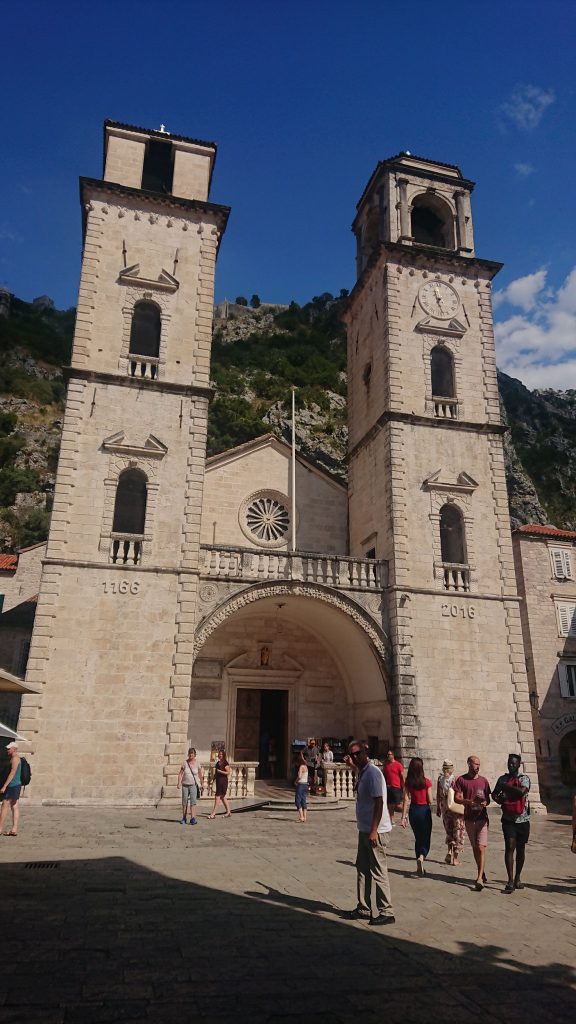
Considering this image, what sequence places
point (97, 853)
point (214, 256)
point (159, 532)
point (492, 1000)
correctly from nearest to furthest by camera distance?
point (492, 1000)
point (97, 853)
point (159, 532)
point (214, 256)

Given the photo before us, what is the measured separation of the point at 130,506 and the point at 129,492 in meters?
0.41

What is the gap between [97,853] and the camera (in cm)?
836

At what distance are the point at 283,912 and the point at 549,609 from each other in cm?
1870

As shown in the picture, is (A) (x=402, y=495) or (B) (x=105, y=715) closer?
(B) (x=105, y=715)

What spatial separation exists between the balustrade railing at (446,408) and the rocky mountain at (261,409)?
74.3 ft

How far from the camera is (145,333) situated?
63.6ft

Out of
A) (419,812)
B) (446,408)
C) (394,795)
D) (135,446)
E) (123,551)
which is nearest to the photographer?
(419,812)

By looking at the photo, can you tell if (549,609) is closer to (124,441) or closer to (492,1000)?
(124,441)

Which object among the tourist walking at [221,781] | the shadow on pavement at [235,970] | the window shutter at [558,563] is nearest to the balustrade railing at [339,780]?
the tourist walking at [221,781]

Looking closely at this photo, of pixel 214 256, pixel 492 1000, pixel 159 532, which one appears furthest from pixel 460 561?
pixel 492 1000

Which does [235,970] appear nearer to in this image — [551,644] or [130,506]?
[130,506]

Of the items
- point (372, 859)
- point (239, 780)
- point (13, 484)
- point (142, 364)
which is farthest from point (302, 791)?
point (13, 484)

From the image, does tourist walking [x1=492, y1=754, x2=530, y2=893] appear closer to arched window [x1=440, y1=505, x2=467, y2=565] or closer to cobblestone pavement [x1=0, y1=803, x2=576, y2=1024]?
cobblestone pavement [x1=0, y1=803, x2=576, y2=1024]

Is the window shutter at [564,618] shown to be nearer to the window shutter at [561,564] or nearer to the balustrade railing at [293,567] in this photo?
the window shutter at [561,564]
